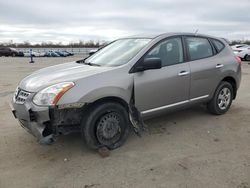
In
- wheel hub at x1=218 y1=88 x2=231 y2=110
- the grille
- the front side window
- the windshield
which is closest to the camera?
the grille

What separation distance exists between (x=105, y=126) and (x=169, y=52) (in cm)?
170

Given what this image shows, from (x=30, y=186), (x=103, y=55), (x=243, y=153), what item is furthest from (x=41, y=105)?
(x=243, y=153)

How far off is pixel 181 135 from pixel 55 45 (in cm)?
8453

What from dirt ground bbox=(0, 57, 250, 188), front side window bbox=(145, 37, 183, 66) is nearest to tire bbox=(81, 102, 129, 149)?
dirt ground bbox=(0, 57, 250, 188)

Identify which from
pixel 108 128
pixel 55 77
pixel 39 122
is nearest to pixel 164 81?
pixel 108 128

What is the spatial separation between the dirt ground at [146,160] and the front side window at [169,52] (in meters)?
1.25

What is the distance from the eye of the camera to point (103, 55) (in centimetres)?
468

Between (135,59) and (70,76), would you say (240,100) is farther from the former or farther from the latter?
(70,76)

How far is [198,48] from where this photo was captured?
16.0ft

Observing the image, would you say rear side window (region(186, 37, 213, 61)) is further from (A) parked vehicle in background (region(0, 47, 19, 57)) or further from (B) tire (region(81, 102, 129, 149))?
(A) parked vehicle in background (region(0, 47, 19, 57))

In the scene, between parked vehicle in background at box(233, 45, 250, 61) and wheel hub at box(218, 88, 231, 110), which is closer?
wheel hub at box(218, 88, 231, 110)

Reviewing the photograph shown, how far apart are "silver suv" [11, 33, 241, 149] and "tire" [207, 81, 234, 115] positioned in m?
0.07

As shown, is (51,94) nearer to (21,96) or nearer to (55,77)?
(55,77)

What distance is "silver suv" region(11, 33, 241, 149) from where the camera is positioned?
11.2ft
